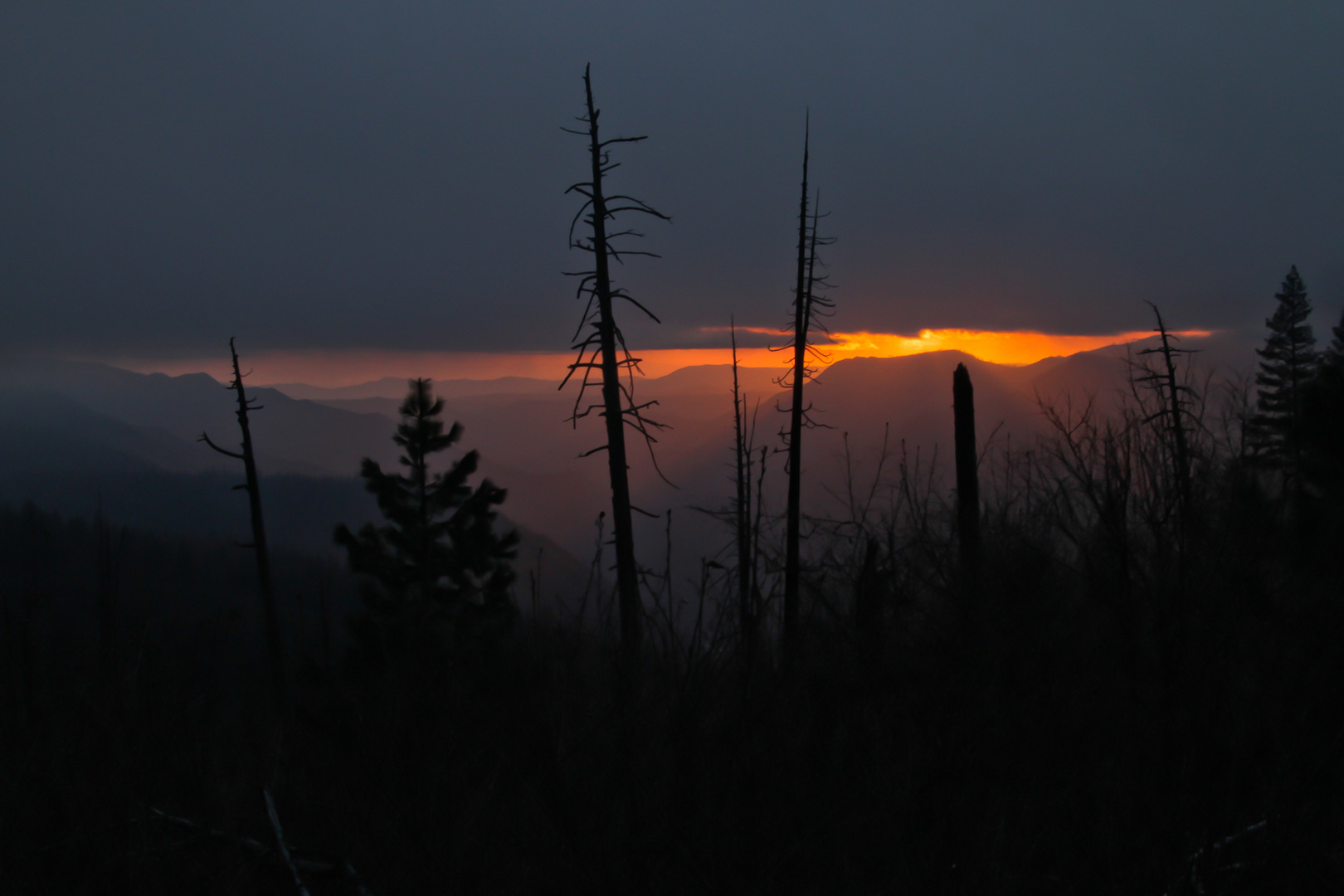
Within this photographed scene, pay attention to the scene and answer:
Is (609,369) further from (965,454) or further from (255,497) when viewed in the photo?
(255,497)

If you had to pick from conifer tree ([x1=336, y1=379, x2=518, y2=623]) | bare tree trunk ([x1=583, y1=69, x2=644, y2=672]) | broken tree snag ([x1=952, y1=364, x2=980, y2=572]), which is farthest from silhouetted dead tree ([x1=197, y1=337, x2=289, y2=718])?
broken tree snag ([x1=952, y1=364, x2=980, y2=572])

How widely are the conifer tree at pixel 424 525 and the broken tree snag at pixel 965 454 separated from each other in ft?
47.6

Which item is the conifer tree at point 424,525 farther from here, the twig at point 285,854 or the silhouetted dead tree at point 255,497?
the twig at point 285,854

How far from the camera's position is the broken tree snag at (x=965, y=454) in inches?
417

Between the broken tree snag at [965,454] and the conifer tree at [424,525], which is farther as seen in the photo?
the conifer tree at [424,525]

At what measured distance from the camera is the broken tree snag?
1059 cm

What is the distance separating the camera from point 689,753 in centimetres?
314

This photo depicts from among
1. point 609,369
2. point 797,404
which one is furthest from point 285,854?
point 797,404

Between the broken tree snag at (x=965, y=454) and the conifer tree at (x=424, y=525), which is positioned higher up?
the broken tree snag at (x=965, y=454)

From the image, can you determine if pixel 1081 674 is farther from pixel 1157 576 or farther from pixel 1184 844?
pixel 1184 844

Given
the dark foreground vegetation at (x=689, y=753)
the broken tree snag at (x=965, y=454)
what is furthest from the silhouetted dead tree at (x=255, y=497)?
the broken tree snag at (x=965, y=454)

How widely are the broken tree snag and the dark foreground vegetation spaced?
4153mm

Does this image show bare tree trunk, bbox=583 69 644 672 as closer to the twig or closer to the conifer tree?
the twig

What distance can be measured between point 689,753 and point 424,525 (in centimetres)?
2095
